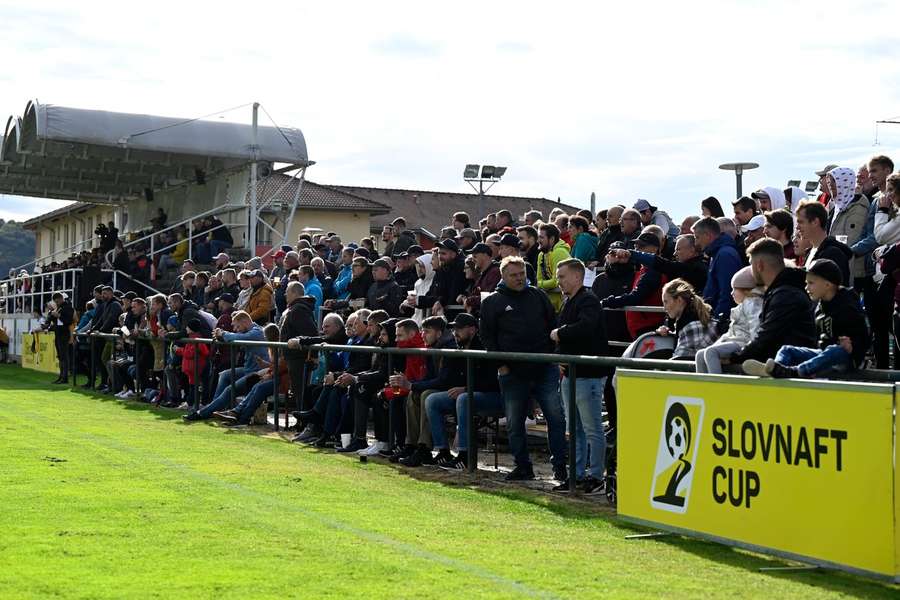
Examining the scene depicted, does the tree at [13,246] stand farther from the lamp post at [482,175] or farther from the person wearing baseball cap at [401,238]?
the person wearing baseball cap at [401,238]

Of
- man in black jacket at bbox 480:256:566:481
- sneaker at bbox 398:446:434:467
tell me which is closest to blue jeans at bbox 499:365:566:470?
man in black jacket at bbox 480:256:566:481

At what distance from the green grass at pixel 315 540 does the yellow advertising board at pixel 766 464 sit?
21 centimetres

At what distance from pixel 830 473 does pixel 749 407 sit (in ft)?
2.74

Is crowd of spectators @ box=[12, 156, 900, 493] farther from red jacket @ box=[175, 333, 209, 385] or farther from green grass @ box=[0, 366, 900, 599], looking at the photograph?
green grass @ box=[0, 366, 900, 599]

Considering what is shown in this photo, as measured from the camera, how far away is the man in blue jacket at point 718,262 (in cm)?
1095

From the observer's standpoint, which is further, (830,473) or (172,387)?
(172,387)

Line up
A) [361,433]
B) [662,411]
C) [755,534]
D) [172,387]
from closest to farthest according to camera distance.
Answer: [755,534] < [662,411] < [361,433] < [172,387]

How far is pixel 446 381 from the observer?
13117 millimetres

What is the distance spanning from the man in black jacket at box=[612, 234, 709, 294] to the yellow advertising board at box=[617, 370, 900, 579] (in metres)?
2.36

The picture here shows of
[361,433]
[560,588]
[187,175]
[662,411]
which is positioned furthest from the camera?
[187,175]

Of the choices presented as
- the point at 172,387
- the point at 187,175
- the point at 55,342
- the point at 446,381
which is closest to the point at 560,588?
the point at 446,381

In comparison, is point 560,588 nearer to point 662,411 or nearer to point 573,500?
point 662,411

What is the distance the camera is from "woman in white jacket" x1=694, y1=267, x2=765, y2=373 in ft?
28.3

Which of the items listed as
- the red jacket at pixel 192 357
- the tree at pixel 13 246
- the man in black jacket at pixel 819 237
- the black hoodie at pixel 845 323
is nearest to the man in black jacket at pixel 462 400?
the man in black jacket at pixel 819 237
